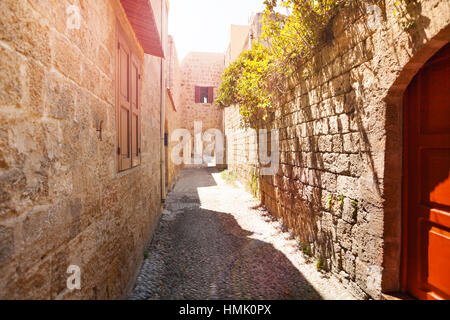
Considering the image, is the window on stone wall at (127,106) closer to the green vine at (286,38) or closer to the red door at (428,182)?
the green vine at (286,38)

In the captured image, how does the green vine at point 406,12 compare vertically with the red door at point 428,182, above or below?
above

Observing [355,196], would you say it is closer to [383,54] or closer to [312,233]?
[312,233]

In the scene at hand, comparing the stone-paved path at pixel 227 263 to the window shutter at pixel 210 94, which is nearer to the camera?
the stone-paved path at pixel 227 263

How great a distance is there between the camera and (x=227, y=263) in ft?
10.9

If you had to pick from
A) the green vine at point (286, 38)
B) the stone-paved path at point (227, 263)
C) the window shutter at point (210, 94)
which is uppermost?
the window shutter at point (210, 94)

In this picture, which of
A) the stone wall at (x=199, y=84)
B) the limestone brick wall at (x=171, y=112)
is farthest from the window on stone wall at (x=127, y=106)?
the stone wall at (x=199, y=84)

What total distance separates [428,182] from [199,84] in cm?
1824

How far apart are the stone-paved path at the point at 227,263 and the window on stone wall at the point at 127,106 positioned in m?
1.39

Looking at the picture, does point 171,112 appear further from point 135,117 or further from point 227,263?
point 227,263

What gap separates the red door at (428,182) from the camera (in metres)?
1.85

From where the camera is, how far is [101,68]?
1.90 m

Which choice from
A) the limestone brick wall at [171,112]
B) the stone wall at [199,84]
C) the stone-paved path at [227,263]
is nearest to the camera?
the stone-paved path at [227,263]

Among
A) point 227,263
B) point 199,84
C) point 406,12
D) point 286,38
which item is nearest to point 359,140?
A: point 406,12
